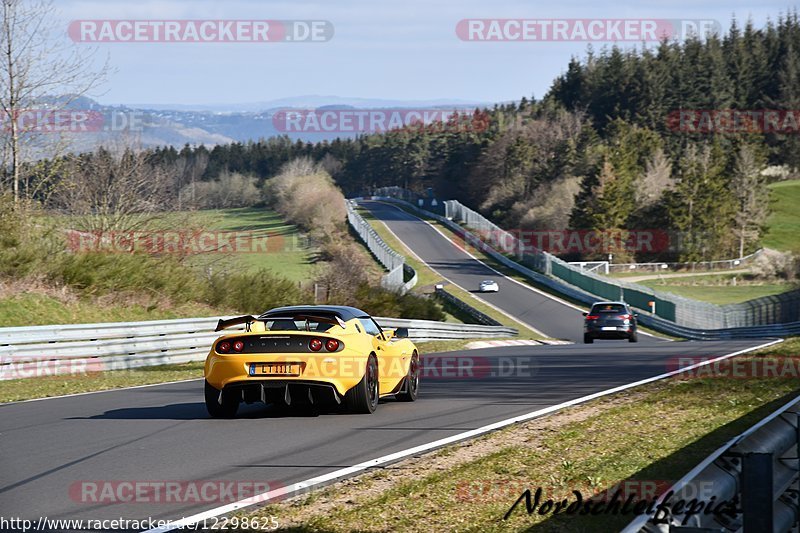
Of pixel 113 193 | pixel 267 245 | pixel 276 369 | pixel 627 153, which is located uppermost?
pixel 627 153

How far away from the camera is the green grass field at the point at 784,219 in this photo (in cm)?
10769

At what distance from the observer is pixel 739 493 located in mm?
5066

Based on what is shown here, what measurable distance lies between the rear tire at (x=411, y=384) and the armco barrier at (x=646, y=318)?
92.0ft

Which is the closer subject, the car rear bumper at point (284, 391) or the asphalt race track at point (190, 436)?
the asphalt race track at point (190, 436)

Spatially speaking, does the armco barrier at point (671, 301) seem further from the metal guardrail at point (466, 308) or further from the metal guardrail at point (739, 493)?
the metal guardrail at point (739, 493)

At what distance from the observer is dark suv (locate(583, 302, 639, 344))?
122ft

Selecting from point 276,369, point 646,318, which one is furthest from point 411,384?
point 646,318

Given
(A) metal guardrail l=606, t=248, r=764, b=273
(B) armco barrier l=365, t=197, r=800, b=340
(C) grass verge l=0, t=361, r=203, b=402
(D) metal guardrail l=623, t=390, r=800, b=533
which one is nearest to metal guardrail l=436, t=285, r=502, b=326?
(B) armco barrier l=365, t=197, r=800, b=340

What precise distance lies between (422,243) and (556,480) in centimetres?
9244

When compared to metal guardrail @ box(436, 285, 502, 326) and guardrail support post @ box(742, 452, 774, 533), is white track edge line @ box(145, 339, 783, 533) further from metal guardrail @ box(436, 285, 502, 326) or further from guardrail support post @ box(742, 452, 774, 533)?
metal guardrail @ box(436, 285, 502, 326)

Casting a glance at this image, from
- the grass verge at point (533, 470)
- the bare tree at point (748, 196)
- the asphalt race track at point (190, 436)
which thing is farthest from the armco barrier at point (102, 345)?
the bare tree at point (748, 196)

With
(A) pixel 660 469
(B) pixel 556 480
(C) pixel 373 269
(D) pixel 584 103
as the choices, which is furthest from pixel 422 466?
(D) pixel 584 103

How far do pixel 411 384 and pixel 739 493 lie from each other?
8504mm

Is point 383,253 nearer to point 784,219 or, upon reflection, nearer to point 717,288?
point 717,288
